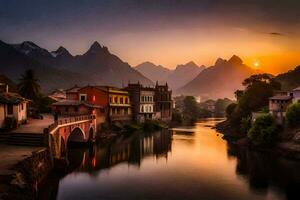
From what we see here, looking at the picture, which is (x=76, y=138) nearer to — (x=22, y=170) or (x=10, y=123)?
(x=10, y=123)

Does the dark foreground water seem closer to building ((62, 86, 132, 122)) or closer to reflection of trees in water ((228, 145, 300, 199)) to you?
reflection of trees in water ((228, 145, 300, 199))

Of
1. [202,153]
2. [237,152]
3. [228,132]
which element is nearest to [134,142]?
[202,153]

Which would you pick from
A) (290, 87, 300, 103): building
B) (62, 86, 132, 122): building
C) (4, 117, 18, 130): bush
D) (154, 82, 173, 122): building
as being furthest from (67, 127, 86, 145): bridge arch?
(154, 82, 173, 122): building

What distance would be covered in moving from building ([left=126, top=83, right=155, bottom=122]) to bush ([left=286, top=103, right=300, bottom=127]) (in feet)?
159

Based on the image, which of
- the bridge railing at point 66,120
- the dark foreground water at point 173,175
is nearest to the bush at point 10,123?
the bridge railing at point 66,120

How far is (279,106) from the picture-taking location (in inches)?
2719

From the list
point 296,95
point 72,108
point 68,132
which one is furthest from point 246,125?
point 68,132

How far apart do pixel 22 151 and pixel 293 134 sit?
4662cm

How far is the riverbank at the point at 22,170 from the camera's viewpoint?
22953 millimetres

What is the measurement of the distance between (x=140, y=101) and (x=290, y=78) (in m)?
103

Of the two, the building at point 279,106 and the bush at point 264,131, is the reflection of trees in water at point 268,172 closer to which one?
the bush at point 264,131

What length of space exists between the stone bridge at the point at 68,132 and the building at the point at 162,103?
4822 cm

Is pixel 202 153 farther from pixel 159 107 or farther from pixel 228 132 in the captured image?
pixel 159 107

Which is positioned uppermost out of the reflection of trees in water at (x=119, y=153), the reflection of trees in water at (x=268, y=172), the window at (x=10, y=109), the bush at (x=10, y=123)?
the window at (x=10, y=109)
